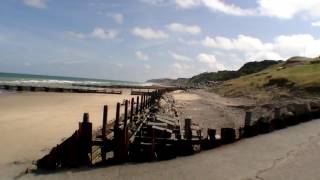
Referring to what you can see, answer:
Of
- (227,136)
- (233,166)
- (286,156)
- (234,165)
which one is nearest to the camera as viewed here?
(233,166)

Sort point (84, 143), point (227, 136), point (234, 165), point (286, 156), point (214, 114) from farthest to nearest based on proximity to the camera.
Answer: point (214, 114) < point (227, 136) < point (84, 143) < point (286, 156) < point (234, 165)

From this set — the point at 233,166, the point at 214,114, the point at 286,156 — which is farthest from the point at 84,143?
the point at 214,114

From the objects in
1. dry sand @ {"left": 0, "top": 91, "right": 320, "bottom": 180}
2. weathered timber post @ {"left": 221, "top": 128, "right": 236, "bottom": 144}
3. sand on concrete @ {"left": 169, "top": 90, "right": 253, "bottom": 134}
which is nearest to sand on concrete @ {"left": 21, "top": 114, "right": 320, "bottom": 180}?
dry sand @ {"left": 0, "top": 91, "right": 320, "bottom": 180}

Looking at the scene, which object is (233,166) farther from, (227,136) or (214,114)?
(214,114)

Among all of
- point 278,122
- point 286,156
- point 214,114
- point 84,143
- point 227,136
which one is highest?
point 278,122

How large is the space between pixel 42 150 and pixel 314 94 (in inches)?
1460

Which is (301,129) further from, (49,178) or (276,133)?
(49,178)

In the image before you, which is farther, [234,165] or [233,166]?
[234,165]

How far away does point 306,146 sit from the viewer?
15.8 metres

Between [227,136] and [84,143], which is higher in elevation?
[227,136]

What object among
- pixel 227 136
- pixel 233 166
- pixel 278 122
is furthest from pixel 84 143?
pixel 278 122

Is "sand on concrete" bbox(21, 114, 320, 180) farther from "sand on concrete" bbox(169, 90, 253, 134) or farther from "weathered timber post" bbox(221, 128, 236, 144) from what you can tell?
"sand on concrete" bbox(169, 90, 253, 134)

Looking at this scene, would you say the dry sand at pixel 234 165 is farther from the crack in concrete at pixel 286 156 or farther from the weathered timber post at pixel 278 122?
the weathered timber post at pixel 278 122

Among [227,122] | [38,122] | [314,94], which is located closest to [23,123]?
[38,122]
